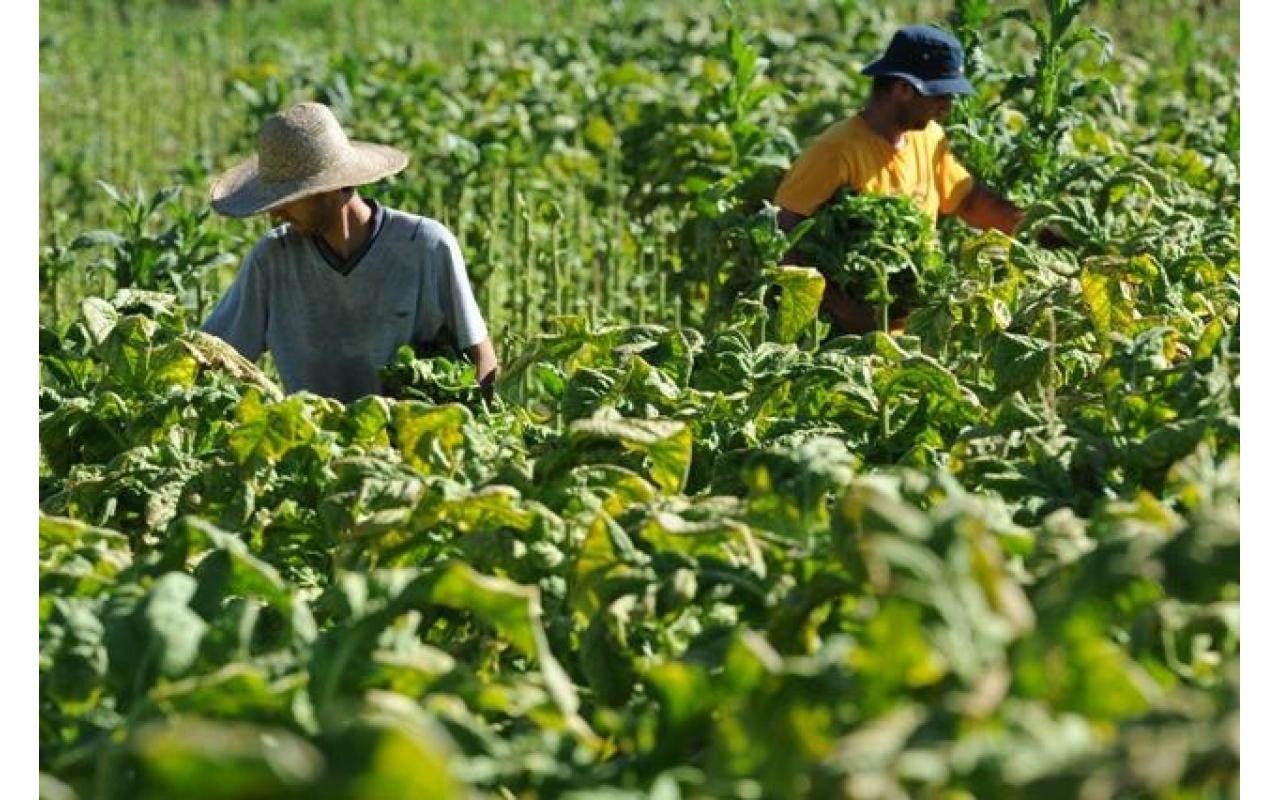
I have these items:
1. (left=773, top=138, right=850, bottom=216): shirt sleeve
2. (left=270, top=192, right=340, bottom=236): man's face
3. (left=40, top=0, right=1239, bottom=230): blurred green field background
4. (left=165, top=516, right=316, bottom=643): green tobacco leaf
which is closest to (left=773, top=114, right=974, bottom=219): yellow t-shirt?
(left=773, top=138, right=850, bottom=216): shirt sleeve

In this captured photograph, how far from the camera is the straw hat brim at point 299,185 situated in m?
4.95

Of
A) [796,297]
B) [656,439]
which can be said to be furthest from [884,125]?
[656,439]

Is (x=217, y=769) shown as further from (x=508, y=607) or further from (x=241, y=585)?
(x=241, y=585)

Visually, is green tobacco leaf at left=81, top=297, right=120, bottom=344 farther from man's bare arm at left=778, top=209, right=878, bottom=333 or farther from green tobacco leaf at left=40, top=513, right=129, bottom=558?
man's bare arm at left=778, top=209, right=878, bottom=333

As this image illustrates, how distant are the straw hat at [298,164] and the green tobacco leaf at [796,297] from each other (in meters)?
1.03

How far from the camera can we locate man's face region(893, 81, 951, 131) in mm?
6441

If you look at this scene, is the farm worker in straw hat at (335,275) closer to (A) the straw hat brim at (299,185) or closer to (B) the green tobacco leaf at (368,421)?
(A) the straw hat brim at (299,185)

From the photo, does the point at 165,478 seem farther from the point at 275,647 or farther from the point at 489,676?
the point at 489,676

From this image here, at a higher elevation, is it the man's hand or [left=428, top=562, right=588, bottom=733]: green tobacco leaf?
[left=428, top=562, right=588, bottom=733]: green tobacco leaf

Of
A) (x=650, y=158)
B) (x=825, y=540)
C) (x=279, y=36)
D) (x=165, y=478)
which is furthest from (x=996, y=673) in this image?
(x=279, y=36)

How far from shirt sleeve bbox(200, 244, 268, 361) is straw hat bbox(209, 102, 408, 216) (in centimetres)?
18

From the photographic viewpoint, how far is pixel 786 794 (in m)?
2.05

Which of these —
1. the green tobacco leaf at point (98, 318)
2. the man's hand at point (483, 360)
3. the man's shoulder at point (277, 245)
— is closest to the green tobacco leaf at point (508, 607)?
the green tobacco leaf at point (98, 318)

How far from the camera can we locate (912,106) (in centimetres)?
644
